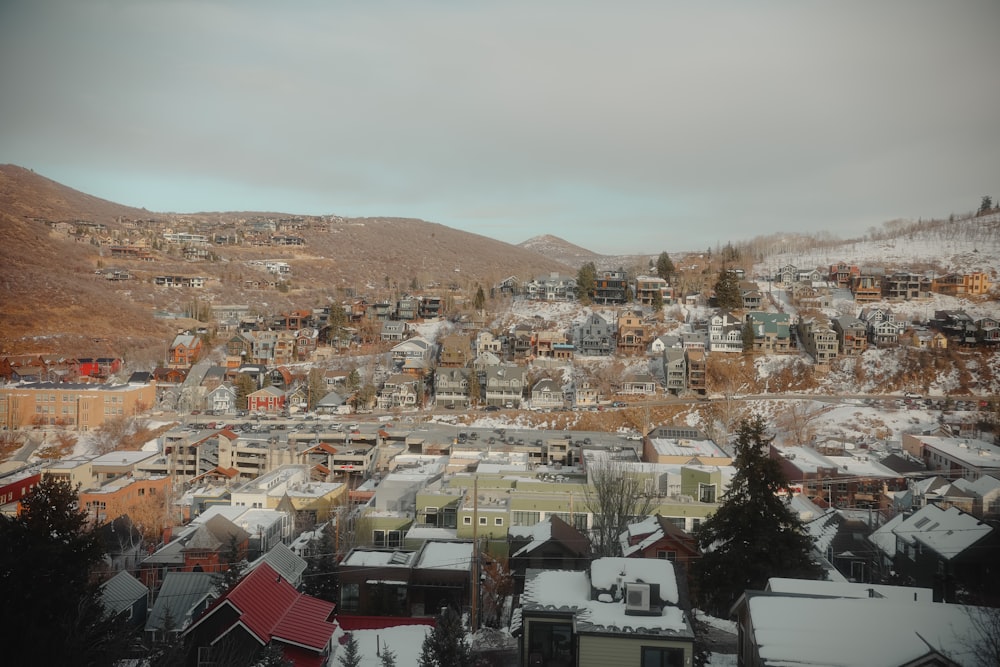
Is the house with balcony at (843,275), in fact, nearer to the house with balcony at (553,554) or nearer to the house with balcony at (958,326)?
the house with balcony at (958,326)

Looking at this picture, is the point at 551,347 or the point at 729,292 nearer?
the point at 551,347

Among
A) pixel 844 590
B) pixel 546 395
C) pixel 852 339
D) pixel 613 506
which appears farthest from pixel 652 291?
pixel 844 590

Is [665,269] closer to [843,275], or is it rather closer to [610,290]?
[610,290]

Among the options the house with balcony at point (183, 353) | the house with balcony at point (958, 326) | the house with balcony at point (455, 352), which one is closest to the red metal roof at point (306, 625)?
the house with balcony at point (455, 352)

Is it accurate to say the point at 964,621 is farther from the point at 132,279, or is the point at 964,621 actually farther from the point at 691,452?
the point at 132,279

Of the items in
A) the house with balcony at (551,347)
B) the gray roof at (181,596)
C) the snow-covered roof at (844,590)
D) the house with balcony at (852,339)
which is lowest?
the gray roof at (181,596)

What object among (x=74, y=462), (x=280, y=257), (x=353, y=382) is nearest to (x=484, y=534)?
(x=74, y=462)
